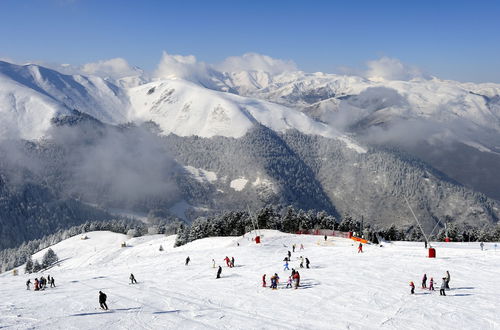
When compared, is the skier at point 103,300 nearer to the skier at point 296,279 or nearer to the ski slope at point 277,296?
the ski slope at point 277,296

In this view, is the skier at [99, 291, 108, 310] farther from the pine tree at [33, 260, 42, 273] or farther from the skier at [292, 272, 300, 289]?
the pine tree at [33, 260, 42, 273]

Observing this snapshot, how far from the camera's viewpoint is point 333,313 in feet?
107

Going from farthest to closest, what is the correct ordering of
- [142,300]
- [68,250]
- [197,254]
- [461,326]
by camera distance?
[68,250] < [197,254] < [142,300] < [461,326]

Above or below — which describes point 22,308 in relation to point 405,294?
below

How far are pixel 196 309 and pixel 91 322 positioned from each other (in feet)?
24.9

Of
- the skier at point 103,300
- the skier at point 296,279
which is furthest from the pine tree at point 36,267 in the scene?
the skier at point 296,279

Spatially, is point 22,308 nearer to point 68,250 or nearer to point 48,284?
point 48,284

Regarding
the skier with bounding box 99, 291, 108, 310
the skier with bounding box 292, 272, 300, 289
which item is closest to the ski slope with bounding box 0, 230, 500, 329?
the skier with bounding box 99, 291, 108, 310

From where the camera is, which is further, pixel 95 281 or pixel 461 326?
pixel 95 281

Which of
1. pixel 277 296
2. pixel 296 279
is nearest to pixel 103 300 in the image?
pixel 277 296

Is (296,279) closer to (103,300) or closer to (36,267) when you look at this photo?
(103,300)

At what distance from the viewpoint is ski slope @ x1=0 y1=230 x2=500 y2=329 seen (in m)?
30.6

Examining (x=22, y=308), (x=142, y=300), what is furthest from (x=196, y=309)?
(x=22, y=308)

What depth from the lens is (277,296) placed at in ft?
123
